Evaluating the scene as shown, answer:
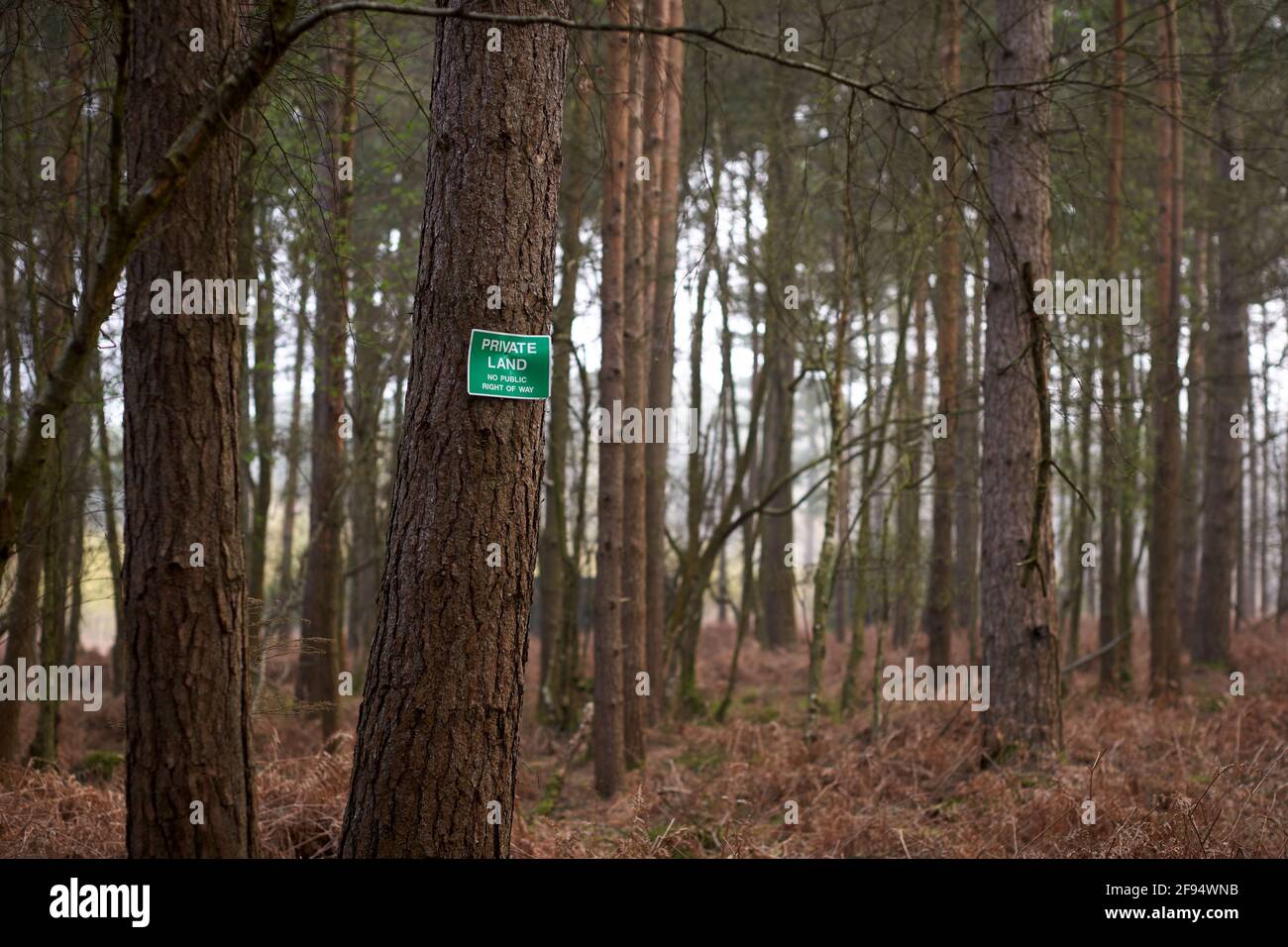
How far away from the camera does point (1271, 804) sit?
19.2 ft

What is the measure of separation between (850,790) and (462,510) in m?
5.55

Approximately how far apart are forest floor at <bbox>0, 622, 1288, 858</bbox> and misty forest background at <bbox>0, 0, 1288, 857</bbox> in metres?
0.05

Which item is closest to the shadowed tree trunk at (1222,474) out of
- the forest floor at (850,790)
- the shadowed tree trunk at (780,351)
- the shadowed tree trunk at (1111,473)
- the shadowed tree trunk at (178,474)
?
the shadowed tree trunk at (1111,473)

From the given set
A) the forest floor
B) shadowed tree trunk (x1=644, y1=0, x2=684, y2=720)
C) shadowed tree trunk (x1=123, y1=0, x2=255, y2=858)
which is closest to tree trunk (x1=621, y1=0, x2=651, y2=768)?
the forest floor

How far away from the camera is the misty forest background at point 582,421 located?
12.9 ft

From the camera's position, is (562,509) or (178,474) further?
(562,509)

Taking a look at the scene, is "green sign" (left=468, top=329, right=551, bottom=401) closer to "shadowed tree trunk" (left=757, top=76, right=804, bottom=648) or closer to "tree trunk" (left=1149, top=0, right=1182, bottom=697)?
"shadowed tree trunk" (left=757, top=76, right=804, bottom=648)

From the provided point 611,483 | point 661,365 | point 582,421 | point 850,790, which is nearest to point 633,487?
point 611,483

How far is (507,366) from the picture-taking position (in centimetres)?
395

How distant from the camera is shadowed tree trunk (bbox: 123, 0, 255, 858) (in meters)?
4.12

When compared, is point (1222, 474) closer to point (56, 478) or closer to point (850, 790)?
point (850, 790)

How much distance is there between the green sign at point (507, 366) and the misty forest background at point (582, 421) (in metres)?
0.06

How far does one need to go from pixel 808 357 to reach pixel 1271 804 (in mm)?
6206
